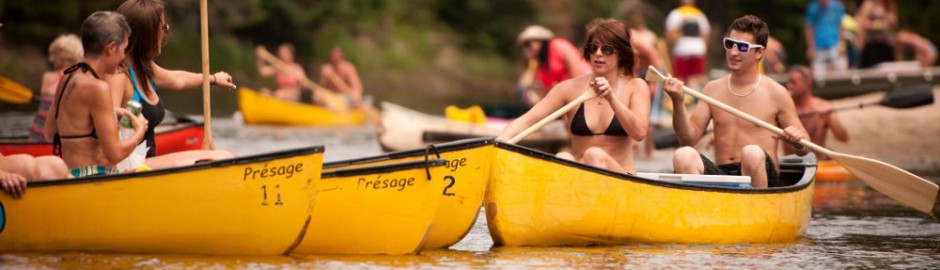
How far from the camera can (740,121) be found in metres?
9.80

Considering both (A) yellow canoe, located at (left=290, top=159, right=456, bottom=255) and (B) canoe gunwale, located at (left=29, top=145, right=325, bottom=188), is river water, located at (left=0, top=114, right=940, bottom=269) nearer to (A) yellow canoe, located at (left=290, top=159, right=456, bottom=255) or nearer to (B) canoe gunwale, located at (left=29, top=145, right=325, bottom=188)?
(A) yellow canoe, located at (left=290, top=159, right=456, bottom=255)

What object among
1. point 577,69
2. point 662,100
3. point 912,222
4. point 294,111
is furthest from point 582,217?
point 294,111

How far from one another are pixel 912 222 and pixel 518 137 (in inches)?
138

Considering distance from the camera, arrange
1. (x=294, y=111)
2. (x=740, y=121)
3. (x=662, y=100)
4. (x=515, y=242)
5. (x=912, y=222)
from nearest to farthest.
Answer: (x=515, y=242)
(x=740, y=121)
(x=912, y=222)
(x=662, y=100)
(x=294, y=111)

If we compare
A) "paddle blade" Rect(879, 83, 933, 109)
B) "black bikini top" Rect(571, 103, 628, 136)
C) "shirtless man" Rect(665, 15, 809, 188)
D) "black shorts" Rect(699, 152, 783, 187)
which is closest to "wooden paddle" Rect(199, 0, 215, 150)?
"black bikini top" Rect(571, 103, 628, 136)

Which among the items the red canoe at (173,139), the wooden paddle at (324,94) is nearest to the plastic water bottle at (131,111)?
the red canoe at (173,139)

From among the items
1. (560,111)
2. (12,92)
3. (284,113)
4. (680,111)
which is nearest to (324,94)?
(284,113)

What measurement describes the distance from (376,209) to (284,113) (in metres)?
16.4

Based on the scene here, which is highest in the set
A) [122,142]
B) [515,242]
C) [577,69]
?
[577,69]

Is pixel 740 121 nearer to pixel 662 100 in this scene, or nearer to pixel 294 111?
pixel 662 100

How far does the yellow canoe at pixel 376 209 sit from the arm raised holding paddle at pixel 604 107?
87cm

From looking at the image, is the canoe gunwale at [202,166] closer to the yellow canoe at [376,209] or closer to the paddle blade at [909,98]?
the yellow canoe at [376,209]

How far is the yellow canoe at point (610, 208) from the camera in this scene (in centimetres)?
846

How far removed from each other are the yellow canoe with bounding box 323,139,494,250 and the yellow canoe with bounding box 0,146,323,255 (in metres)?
0.37
